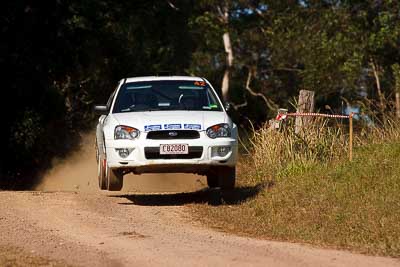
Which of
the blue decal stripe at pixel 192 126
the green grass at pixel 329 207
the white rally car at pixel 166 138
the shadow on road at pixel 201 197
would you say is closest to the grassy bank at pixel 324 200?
the green grass at pixel 329 207

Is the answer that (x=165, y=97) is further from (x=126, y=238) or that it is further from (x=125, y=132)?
(x=126, y=238)

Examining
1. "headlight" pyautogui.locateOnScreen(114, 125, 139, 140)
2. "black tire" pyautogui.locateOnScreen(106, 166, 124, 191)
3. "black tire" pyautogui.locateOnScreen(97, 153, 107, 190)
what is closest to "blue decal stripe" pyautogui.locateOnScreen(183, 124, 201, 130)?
"headlight" pyautogui.locateOnScreen(114, 125, 139, 140)

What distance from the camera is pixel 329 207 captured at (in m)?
12.0

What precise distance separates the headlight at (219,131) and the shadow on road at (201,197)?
1.05m

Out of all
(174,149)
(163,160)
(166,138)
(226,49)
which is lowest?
(226,49)

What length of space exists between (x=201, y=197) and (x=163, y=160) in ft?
6.38

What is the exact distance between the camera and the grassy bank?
10562 millimetres

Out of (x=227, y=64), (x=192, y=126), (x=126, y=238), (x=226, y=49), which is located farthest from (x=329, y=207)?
(x=226, y=49)

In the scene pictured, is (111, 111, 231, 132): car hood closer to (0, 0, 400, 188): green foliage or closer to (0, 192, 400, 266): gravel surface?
(0, 192, 400, 266): gravel surface

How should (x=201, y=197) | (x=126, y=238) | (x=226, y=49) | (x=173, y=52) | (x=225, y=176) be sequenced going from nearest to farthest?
1. (x=126, y=238)
2. (x=225, y=176)
3. (x=201, y=197)
4. (x=226, y=49)
5. (x=173, y=52)

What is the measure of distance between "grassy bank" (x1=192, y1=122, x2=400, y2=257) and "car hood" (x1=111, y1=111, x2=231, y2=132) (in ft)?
3.85

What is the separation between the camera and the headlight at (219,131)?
510 inches

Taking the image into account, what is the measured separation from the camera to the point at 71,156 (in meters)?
25.5

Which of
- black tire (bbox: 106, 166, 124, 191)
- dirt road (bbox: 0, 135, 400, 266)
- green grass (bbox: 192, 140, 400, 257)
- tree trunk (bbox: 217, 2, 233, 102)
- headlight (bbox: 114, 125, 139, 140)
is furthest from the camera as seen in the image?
tree trunk (bbox: 217, 2, 233, 102)
